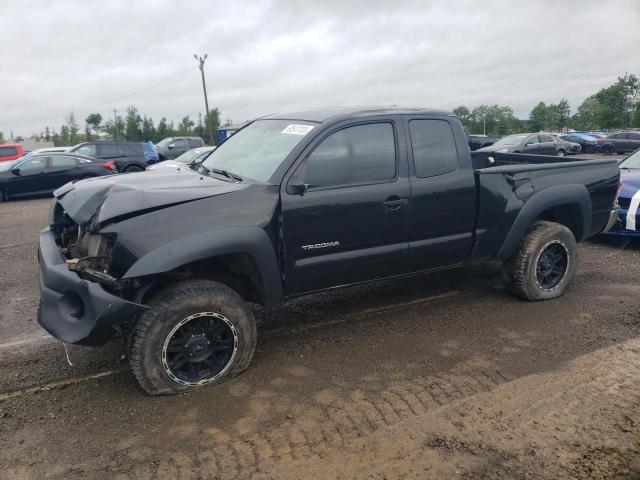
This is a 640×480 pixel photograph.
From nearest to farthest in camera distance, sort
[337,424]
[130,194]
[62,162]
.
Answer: [337,424] < [130,194] < [62,162]

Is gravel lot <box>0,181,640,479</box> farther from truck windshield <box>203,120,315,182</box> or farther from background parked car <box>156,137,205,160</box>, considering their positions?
background parked car <box>156,137,205,160</box>

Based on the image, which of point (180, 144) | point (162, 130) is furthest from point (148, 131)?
point (180, 144)

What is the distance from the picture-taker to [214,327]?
3.62 m

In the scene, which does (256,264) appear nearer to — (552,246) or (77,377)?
(77,377)

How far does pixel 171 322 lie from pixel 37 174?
1355 centimetres

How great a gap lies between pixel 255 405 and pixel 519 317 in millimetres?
2670

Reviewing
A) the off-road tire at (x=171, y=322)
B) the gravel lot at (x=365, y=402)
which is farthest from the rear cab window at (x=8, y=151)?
the off-road tire at (x=171, y=322)

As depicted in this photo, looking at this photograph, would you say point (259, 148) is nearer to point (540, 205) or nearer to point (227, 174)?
point (227, 174)

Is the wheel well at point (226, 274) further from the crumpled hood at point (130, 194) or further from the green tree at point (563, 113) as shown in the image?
the green tree at point (563, 113)

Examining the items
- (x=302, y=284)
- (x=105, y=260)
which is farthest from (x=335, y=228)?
(x=105, y=260)

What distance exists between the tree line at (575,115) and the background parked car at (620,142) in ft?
98.3

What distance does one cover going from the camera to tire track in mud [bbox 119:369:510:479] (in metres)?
2.86

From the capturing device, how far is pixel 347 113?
4.23 meters

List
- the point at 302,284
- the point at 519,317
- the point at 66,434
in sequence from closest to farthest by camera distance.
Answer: the point at 66,434 < the point at 302,284 < the point at 519,317
